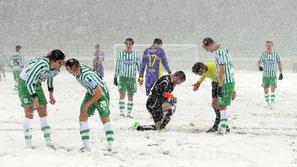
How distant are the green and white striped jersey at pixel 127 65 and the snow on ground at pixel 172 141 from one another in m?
1.14

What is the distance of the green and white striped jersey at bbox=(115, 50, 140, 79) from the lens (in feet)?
40.9

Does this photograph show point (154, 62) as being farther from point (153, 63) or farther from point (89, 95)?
point (89, 95)

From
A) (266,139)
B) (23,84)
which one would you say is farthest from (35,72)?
(266,139)

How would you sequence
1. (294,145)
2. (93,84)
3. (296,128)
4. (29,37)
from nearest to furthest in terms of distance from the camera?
(93,84) → (294,145) → (296,128) → (29,37)

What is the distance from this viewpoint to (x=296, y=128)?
1070cm

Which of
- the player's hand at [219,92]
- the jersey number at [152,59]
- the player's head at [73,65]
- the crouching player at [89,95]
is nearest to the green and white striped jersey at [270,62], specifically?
the jersey number at [152,59]

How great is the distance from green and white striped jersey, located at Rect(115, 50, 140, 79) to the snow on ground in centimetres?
114

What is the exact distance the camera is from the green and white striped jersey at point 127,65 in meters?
12.5

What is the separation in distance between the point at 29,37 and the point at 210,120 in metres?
60.0

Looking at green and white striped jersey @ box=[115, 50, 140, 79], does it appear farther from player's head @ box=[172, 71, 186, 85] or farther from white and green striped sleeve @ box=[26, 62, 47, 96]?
white and green striped sleeve @ box=[26, 62, 47, 96]

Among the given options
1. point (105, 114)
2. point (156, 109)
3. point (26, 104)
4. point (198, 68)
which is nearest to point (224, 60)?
point (198, 68)

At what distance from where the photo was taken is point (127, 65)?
12.5 m

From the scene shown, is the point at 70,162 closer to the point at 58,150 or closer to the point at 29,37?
the point at 58,150

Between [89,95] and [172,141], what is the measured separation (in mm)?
1829
